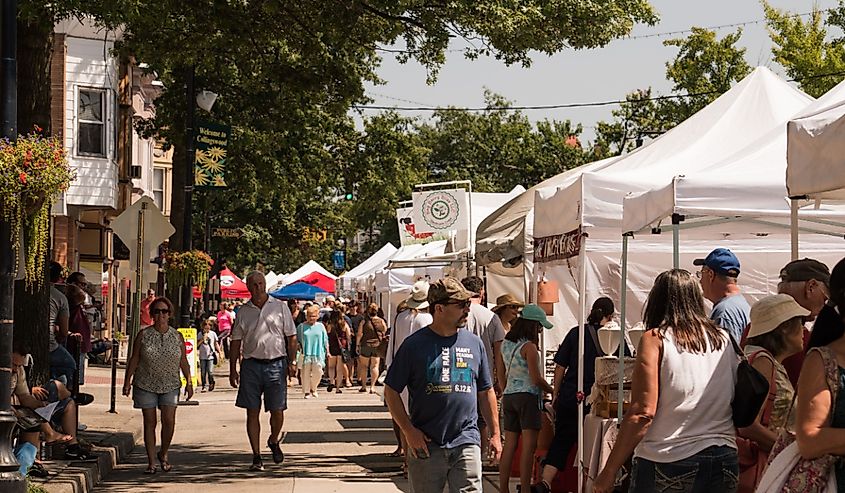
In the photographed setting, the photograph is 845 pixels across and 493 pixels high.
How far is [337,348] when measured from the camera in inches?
1318

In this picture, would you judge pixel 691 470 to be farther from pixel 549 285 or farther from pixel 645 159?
pixel 549 285

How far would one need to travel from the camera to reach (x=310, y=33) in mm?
16969

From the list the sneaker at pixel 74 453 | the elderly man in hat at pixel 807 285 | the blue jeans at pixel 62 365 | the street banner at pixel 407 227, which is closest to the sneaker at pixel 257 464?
the sneaker at pixel 74 453

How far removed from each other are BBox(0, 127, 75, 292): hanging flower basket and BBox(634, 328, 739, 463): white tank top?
5674 mm

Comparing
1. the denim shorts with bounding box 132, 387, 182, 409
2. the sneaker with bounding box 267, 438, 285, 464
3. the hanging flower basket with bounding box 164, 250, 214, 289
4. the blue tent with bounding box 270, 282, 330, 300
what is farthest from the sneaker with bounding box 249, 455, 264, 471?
the blue tent with bounding box 270, 282, 330, 300

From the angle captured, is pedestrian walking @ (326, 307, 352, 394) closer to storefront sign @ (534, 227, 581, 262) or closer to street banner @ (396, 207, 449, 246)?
street banner @ (396, 207, 449, 246)

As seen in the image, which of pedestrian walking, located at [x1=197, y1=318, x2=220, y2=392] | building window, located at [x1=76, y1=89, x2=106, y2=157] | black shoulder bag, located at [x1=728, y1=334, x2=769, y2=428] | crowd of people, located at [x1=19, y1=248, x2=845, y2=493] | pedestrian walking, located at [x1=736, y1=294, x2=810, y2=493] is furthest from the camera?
building window, located at [x1=76, y1=89, x2=106, y2=157]

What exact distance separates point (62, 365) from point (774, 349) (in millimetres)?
10945

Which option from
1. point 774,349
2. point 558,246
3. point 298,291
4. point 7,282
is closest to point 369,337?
point 558,246

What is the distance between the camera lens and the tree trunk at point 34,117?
14.9 m

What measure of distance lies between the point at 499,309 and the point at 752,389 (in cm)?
805

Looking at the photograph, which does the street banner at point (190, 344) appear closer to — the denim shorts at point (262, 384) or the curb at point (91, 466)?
the curb at point (91, 466)

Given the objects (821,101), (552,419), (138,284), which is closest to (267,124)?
(138,284)

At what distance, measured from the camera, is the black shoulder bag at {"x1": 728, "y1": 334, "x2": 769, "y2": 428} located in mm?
6496
